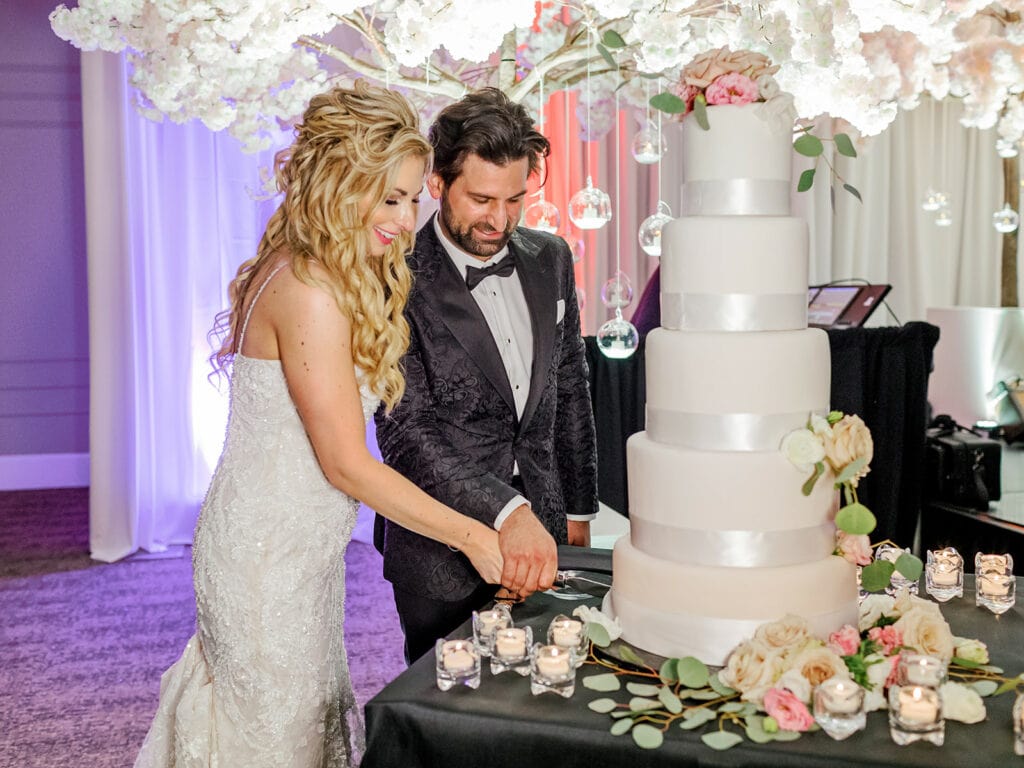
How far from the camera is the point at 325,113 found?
1.77m

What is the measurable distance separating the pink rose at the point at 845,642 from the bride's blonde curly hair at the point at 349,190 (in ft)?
2.77

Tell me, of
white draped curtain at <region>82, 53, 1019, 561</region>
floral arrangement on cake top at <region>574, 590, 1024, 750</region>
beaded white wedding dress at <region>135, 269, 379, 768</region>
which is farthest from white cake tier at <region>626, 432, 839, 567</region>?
white draped curtain at <region>82, 53, 1019, 561</region>

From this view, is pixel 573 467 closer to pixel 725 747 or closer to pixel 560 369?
pixel 560 369

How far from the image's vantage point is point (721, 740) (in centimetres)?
132

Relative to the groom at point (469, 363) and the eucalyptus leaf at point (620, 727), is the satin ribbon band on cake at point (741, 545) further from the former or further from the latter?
the groom at point (469, 363)

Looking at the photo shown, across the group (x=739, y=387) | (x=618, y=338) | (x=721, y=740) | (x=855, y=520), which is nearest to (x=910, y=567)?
(x=855, y=520)

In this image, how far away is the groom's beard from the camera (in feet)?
7.45

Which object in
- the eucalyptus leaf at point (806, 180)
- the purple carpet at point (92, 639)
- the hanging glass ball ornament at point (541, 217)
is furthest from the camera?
the hanging glass ball ornament at point (541, 217)

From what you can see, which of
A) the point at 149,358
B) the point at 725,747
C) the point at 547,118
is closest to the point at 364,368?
the point at 725,747

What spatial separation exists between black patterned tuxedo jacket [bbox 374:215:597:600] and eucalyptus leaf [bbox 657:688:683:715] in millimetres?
631

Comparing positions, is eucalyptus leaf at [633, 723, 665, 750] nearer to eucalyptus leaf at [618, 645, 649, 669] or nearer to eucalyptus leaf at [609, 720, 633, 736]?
eucalyptus leaf at [609, 720, 633, 736]

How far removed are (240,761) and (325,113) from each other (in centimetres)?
109

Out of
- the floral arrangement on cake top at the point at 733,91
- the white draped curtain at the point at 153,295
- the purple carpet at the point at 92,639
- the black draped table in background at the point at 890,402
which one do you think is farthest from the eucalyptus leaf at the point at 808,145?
the white draped curtain at the point at 153,295

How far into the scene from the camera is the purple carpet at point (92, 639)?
3.30m
